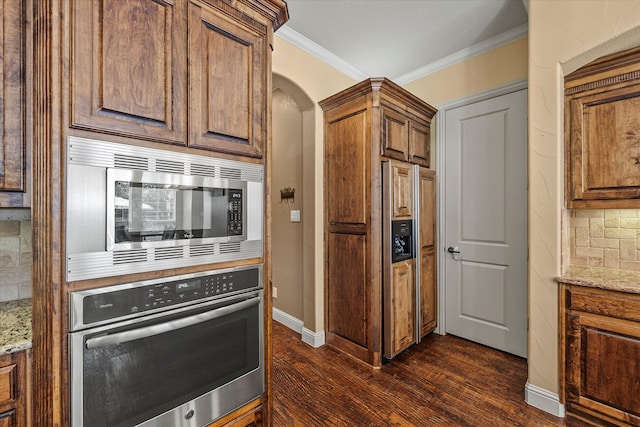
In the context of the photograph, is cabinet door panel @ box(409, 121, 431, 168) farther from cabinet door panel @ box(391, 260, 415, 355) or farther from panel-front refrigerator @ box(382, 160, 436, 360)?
cabinet door panel @ box(391, 260, 415, 355)

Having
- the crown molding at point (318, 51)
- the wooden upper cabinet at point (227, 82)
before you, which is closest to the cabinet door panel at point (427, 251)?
the crown molding at point (318, 51)

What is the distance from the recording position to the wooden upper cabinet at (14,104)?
1093 millimetres

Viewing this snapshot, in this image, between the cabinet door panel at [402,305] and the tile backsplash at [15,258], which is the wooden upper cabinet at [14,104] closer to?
the tile backsplash at [15,258]

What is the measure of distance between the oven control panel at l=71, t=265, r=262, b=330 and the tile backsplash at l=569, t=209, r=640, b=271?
7.92 ft

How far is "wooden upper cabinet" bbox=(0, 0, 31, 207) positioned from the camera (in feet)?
3.59

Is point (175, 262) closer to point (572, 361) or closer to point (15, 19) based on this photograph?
point (15, 19)

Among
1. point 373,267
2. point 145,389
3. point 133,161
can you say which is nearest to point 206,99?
point 133,161

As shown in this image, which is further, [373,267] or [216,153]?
[373,267]

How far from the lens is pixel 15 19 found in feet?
3.68

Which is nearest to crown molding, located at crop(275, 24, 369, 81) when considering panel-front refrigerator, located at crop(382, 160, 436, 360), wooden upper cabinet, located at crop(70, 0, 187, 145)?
panel-front refrigerator, located at crop(382, 160, 436, 360)

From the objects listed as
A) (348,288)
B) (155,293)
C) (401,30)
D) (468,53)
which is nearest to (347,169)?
(348,288)

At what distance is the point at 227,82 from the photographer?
4.70 ft

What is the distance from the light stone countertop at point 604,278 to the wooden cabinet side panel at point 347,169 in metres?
1.43

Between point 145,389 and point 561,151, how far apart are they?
266 cm
